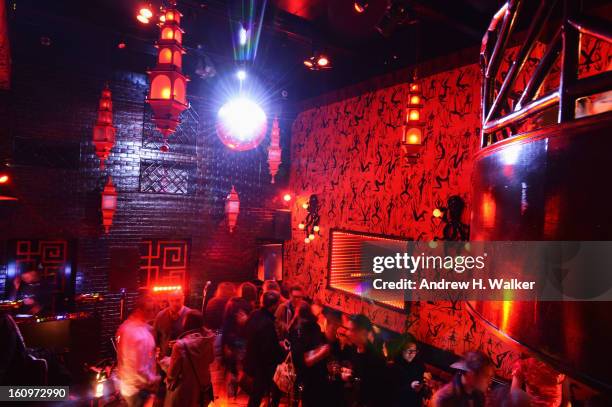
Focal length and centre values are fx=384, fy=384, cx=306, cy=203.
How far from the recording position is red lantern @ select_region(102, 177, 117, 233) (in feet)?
21.0

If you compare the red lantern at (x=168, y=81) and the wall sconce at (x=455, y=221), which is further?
the wall sconce at (x=455, y=221)

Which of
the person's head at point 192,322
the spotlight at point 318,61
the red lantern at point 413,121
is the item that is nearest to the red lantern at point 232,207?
the spotlight at point 318,61

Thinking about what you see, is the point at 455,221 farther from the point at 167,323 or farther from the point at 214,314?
the point at 167,323

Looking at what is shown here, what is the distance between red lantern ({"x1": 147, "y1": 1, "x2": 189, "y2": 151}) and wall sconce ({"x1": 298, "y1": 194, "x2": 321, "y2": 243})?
4.82 meters

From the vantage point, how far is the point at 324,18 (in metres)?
5.63

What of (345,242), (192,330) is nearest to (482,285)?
(192,330)

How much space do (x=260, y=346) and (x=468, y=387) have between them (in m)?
2.20

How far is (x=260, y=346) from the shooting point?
4.31 metres

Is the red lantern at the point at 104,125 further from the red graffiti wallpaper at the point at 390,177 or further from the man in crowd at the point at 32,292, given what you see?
the red graffiti wallpaper at the point at 390,177

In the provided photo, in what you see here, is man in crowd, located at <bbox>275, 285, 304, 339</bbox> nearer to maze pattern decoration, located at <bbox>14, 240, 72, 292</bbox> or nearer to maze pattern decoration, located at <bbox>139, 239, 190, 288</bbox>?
maze pattern decoration, located at <bbox>139, 239, 190, 288</bbox>

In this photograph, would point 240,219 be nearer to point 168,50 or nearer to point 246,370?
point 246,370

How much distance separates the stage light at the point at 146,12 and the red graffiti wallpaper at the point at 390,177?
3552mm

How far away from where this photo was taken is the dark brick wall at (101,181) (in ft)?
20.1

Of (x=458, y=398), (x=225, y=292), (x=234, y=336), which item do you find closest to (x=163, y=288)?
(x=225, y=292)
